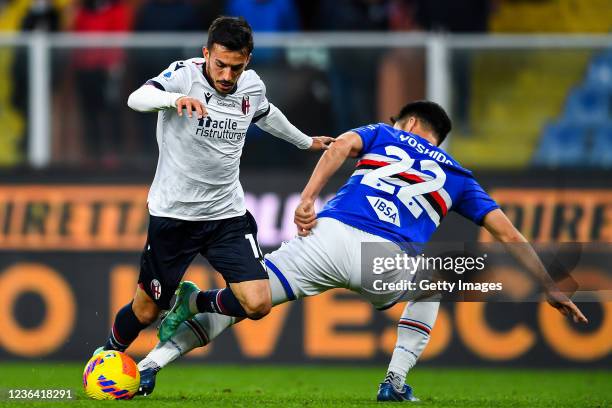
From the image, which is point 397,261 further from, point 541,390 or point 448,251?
point 541,390

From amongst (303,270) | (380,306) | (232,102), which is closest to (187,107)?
(232,102)

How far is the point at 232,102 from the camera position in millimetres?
7973

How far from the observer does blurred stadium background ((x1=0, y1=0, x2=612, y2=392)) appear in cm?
1172

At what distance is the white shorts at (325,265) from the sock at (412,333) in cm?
19

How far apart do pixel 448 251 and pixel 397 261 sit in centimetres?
63

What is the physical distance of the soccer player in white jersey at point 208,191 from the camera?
Answer: 7785 mm

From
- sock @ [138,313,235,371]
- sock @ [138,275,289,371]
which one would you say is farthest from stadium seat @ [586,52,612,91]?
sock @ [138,313,235,371]

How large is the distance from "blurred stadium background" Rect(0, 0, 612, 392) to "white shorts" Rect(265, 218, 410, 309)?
12.1 feet

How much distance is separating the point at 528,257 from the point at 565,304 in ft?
1.39

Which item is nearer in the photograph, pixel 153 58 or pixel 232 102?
pixel 232 102

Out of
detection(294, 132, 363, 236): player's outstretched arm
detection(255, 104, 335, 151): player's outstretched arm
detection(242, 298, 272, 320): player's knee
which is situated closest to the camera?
detection(294, 132, 363, 236): player's outstretched arm

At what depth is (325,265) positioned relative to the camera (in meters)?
7.87

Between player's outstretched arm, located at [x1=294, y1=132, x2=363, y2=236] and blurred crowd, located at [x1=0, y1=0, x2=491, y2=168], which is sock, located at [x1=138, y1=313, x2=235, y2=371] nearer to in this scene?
player's outstretched arm, located at [x1=294, y1=132, x2=363, y2=236]

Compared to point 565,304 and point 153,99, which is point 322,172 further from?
point 565,304
